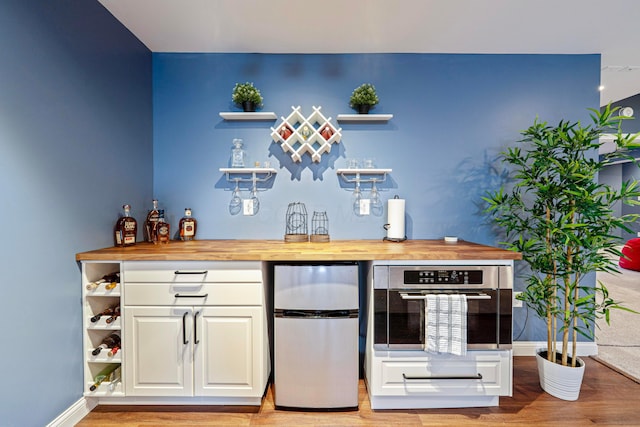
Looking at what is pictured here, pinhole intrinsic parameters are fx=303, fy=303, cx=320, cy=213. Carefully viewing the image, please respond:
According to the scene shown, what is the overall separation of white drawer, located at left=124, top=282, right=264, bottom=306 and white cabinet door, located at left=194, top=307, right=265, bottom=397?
0.05 metres

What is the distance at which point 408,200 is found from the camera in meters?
2.53

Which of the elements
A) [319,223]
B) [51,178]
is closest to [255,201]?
[319,223]

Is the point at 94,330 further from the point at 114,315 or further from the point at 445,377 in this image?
the point at 445,377

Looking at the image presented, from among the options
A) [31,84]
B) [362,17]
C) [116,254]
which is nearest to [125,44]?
[31,84]

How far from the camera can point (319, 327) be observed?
1.80m

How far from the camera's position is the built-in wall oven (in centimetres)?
178

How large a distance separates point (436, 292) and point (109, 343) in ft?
6.54

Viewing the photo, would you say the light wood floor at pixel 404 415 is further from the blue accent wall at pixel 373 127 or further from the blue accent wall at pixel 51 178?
the blue accent wall at pixel 373 127

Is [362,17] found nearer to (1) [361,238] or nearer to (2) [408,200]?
(2) [408,200]

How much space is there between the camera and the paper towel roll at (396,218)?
2.35 metres

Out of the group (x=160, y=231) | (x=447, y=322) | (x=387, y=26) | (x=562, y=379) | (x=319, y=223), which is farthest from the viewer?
(x=319, y=223)

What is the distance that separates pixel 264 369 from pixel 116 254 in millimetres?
1121

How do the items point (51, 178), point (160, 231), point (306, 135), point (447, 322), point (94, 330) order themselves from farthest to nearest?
1. point (306, 135)
2. point (160, 231)
3. point (94, 330)
4. point (447, 322)
5. point (51, 178)

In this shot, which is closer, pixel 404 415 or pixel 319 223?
pixel 404 415
